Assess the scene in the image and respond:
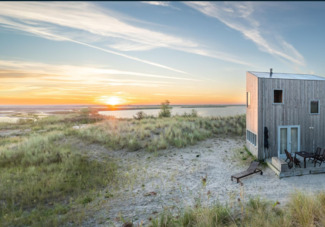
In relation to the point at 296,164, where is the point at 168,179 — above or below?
below

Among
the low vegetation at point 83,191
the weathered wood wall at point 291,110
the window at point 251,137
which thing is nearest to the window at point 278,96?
the weathered wood wall at point 291,110

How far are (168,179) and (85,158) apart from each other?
6.66 meters

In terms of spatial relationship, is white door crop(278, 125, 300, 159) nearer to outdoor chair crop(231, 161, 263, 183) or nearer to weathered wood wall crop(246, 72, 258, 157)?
weathered wood wall crop(246, 72, 258, 157)

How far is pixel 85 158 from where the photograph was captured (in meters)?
11.9

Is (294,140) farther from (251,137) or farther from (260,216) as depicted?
(260,216)

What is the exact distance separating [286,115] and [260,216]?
832 cm

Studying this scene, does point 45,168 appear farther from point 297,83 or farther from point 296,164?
point 297,83

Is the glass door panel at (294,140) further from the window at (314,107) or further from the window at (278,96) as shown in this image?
the window at (278,96)

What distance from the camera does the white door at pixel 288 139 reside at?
10333 mm

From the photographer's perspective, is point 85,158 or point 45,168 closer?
point 45,168

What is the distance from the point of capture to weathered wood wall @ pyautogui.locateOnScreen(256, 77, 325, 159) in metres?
10.1

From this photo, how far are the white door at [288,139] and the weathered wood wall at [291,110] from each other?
0.80ft

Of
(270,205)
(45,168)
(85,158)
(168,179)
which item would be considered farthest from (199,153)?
(45,168)

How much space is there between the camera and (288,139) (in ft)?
34.2
